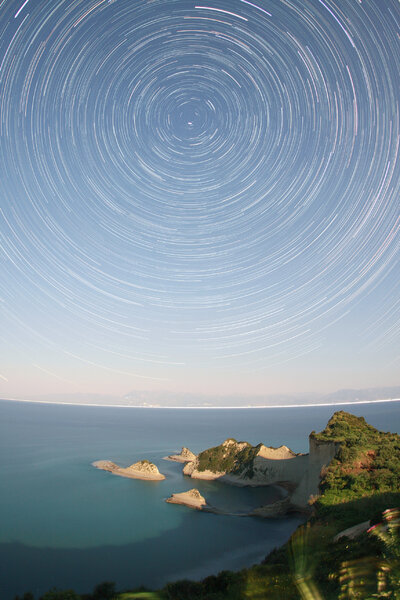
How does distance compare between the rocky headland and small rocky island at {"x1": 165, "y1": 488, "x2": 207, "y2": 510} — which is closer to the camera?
the rocky headland

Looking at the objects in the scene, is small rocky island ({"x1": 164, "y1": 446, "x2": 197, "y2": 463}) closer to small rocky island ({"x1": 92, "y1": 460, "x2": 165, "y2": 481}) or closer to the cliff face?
the cliff face

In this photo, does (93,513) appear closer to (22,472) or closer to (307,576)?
(22,472)

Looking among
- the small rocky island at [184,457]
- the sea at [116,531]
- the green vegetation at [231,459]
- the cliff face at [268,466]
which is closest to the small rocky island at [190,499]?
the sea at [116,531]

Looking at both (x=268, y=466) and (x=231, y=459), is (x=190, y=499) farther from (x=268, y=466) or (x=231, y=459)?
(x=231, y=459)

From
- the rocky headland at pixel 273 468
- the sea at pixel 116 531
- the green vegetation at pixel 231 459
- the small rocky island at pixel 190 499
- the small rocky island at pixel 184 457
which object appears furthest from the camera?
the small rocky island at pixel 184 457

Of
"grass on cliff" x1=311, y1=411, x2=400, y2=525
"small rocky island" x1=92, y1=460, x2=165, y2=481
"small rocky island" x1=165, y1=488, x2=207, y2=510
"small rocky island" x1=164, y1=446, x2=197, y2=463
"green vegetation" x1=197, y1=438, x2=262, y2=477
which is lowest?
"small rocky island" x1=164, y1=446, x2=197, y2=463

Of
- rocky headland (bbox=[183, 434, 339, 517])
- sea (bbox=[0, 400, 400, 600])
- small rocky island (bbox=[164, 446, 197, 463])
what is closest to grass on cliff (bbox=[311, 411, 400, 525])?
rocky headland (bbox=[183, 434, 339, 517])

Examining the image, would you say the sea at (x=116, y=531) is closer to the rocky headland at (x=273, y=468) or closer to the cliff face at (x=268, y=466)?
the rocky headland at (x=273, y=468)

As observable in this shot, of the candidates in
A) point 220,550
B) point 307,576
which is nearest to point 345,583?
point 307,576
